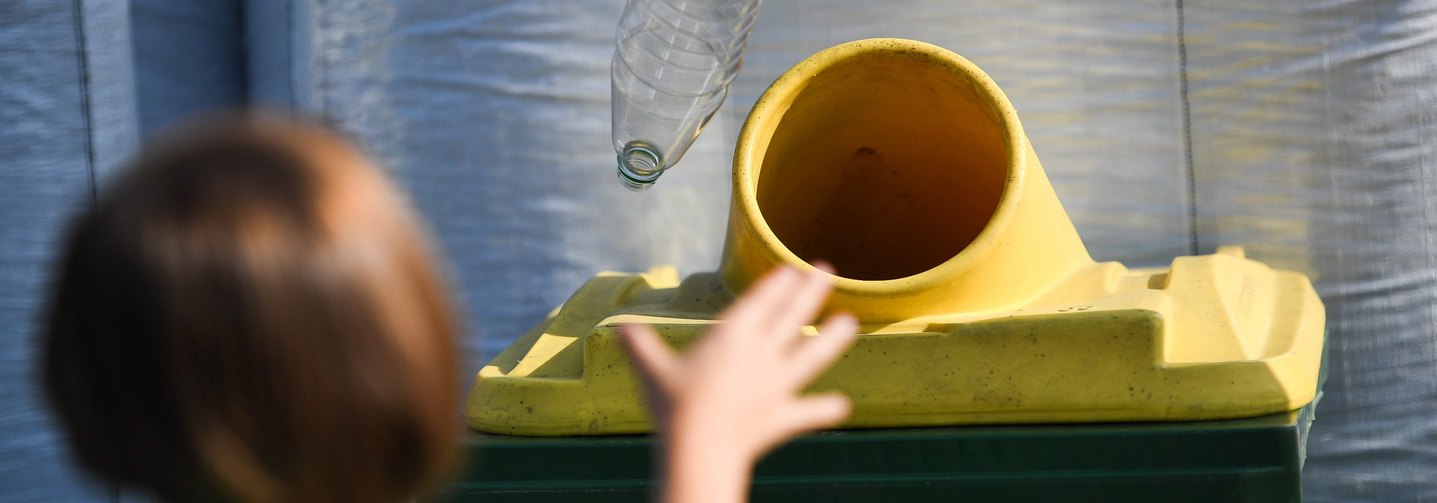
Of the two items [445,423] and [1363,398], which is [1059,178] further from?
[445,423]

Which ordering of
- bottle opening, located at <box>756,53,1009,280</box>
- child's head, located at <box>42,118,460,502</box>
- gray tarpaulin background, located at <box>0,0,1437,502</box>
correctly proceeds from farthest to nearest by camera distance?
gray tarpaulin background, located at <box>0,0,1437,502</box>
bottle opening, located at <box>756,53,1009,280</box>
child's head, located at <box>42,118,460,502</box>

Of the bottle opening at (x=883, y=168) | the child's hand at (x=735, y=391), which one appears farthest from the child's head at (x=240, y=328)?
the bottle opening at (x=883, y=168)

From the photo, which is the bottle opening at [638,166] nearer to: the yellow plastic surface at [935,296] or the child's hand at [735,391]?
the yellow plastic surface at [935,296]

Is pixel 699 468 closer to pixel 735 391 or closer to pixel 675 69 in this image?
pixel 735 391

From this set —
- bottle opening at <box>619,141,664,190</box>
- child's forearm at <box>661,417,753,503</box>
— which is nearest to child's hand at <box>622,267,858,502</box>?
child's forearm at <box>661,417,753,503</box>

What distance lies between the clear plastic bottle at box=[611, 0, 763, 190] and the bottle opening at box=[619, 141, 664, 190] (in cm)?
6

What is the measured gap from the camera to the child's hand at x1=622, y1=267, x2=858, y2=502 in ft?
1.87

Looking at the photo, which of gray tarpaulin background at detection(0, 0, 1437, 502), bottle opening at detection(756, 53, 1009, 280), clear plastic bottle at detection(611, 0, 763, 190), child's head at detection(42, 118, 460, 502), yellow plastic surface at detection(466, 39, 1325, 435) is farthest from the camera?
gray tarpaulin background at detection(0, 0, 1437, 502)

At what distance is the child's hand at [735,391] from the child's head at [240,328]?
0.11 metres

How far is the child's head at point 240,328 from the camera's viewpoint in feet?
1.84

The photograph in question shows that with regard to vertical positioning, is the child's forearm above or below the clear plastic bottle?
above

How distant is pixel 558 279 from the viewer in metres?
3.10

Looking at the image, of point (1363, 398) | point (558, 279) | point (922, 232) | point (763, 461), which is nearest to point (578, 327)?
point (763, 461)

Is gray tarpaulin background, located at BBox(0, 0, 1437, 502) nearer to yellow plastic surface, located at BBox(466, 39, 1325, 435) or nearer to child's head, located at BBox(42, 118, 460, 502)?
yellow plastic surface, located at BBox(466, 39, 1325, 435)
